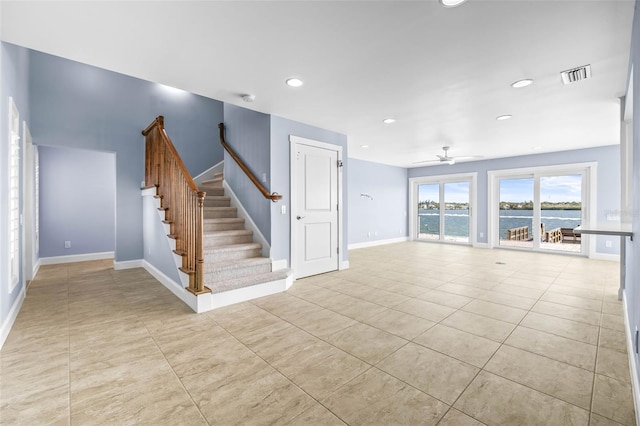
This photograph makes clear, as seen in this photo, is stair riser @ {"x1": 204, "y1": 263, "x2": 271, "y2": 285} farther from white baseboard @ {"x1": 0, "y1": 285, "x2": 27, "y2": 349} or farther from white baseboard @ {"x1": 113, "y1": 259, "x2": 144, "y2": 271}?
white baseboard @ {"x1": 113, "y1": 259, "x2": 144, "y2": 271}

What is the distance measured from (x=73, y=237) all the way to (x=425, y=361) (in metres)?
7.09

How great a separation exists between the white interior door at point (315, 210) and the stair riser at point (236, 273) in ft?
→ 2.04

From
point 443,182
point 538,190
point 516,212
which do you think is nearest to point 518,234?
point 516,212

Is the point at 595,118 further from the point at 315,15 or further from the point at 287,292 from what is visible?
the point at 287,292

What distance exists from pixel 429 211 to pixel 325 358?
322 inches

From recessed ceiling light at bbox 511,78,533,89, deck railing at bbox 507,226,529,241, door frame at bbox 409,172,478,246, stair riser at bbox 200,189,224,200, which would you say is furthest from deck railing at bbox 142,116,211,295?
deck railing at bbox 507,226,529,241

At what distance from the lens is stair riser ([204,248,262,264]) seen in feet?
12.7

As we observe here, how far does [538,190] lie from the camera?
7.12m

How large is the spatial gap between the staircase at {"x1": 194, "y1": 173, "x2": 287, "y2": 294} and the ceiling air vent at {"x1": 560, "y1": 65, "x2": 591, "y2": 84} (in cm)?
389

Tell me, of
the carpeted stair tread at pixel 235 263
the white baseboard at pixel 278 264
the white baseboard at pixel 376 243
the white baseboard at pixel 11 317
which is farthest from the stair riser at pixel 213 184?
the white baseboard at pixel 376 243

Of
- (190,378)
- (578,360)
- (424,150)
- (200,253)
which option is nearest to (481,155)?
(424,150)

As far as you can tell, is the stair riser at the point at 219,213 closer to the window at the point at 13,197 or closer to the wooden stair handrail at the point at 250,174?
the wooden stair handrail at the point at 250,174

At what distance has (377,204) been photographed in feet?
28.3

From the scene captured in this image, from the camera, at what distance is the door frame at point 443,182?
321 inches
